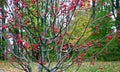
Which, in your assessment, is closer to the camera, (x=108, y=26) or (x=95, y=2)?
(x=95, y=2)

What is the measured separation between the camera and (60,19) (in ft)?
17.6

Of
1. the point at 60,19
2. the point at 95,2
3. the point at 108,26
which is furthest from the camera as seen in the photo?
the point at 108,26

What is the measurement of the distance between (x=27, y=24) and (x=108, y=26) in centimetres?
2757

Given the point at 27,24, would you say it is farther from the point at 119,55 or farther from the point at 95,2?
the point at 119,55

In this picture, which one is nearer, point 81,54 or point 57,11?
point 57,11

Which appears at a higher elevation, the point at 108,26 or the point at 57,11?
the point at 57,11

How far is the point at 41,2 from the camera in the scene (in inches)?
203

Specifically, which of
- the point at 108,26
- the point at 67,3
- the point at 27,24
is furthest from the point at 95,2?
the point at 108,26

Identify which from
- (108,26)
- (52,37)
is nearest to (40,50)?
(52,37)

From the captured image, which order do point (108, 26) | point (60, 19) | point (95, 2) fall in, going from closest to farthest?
point (95, 2), point (60, 19), point (108, 26)

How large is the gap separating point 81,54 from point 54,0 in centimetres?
100

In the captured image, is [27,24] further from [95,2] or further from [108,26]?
[108,26]

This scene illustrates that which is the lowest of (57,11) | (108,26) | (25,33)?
(108,26)

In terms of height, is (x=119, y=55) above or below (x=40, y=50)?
below
